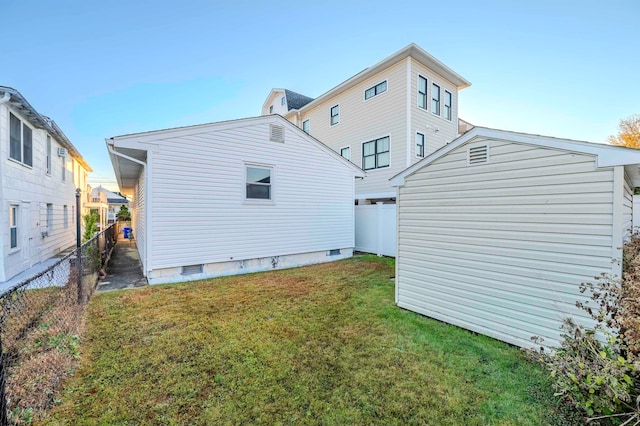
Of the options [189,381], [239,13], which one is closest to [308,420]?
[189,381]

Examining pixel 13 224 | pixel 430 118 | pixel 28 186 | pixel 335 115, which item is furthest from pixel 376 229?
pixel 28 186

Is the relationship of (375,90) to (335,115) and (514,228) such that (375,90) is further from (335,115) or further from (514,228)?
(514,228)

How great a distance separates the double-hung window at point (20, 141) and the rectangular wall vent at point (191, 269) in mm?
5604

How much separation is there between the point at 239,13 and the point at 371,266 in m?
10.3

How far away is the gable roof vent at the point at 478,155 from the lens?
12.6 feet

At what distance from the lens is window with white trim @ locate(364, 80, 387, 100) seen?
1215cm

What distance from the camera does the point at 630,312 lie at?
218 cm

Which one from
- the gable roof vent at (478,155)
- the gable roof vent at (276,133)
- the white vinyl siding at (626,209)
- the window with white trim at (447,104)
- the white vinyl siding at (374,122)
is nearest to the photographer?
the white vinyl siding at (626,209)

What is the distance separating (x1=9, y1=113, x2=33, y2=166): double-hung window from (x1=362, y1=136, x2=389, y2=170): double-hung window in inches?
489

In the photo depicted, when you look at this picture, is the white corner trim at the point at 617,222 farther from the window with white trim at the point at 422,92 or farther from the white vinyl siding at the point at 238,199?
the window with white trim at the point at 422,92

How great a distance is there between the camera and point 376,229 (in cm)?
1094

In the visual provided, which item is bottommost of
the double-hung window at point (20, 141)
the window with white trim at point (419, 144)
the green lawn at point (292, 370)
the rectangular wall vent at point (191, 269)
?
the green lawn at point (292, 370)

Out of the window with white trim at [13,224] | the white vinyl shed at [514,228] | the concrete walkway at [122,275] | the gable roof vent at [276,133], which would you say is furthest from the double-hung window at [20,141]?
the white vinyl shed at [514,228]

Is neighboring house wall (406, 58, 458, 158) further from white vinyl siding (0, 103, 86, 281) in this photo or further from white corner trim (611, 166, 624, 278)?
white vinyl siding (0, 103, 86, 281)
